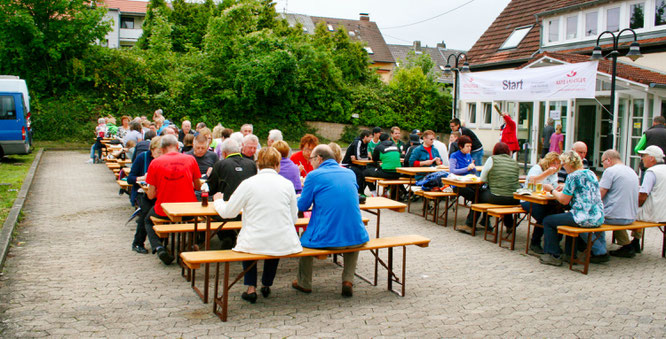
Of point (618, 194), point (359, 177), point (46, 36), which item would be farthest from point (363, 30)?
point (618, 194)

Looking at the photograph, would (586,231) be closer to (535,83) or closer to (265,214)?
(265,214)

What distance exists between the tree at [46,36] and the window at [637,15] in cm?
2177

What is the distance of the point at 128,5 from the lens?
57844 millimetres

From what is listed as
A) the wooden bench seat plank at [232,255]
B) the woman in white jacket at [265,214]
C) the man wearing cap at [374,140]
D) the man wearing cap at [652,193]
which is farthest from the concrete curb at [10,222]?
the man wearing cap at [652,193]

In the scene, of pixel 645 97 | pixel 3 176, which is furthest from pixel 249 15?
pixel 645 97

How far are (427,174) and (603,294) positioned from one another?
18.1 feet

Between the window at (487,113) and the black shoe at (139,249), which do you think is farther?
the window at (487,113)

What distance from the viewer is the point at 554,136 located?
1708 cm

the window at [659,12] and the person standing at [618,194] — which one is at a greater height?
the window at [659,12]

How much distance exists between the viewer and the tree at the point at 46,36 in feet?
82.2

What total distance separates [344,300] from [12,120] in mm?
16649

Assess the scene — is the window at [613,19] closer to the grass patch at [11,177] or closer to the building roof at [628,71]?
the building roof at [628,71]

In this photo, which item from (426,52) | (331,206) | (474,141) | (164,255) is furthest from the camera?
(426,52)

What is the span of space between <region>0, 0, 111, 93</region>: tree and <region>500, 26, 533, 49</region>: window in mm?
18241
